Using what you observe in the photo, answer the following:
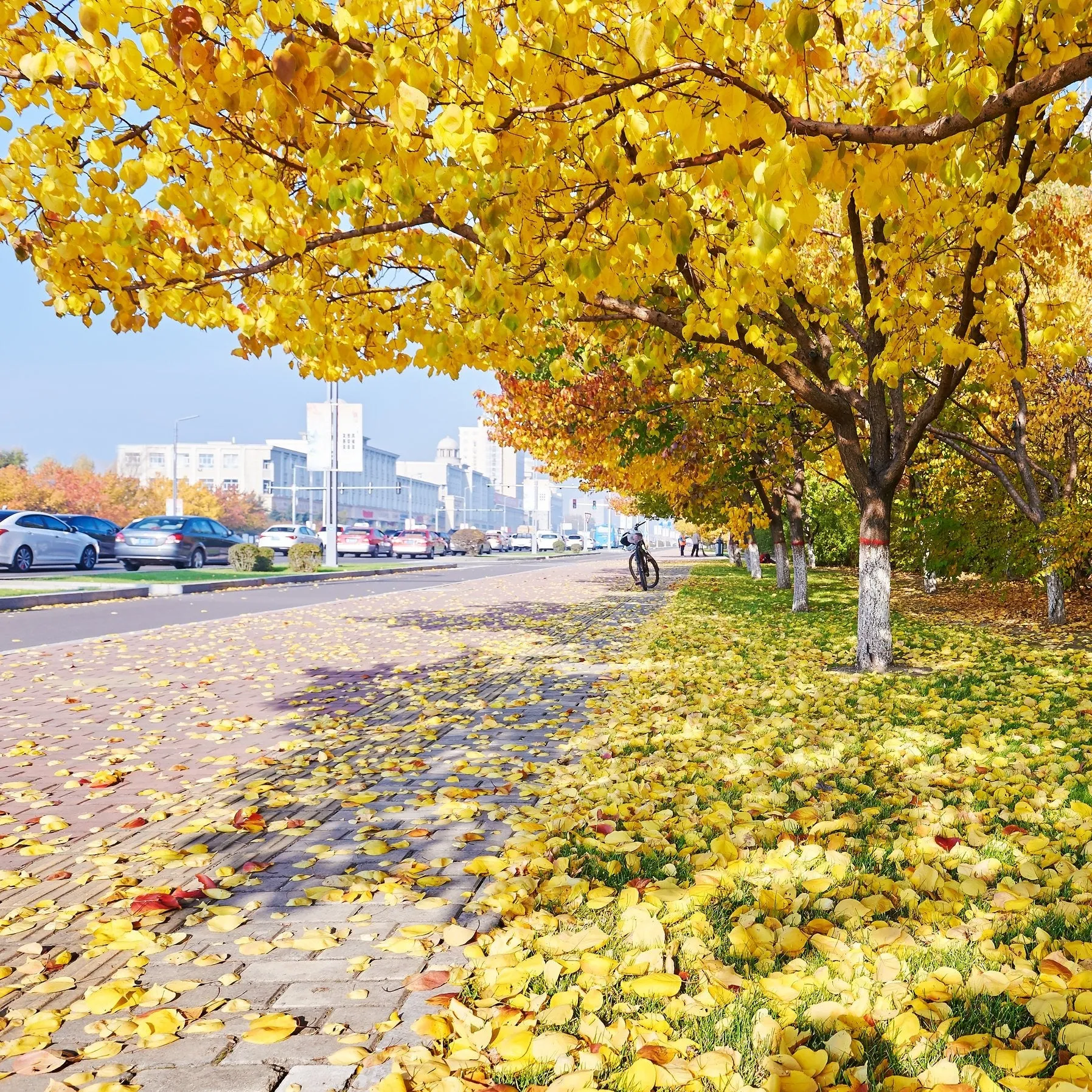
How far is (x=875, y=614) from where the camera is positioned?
9039 millimetres

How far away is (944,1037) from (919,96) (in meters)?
3.91

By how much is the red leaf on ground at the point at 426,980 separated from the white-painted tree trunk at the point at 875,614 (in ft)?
23.4

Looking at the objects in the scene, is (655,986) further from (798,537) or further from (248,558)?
(248,558)

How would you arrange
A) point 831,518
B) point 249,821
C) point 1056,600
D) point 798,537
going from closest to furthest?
point 249,821
point 1056,600
point 798,537
point 831,518

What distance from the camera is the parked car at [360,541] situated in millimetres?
45938

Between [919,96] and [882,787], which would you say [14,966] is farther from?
[919,96]

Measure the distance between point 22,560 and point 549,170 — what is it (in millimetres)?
24841

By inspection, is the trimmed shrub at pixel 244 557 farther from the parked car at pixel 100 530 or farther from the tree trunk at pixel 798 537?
the tree trunk at pixel 798 537

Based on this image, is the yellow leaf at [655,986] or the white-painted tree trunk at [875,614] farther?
the white-painted tree trunk at [875,614]

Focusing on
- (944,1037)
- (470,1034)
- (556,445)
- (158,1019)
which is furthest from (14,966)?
(556,445)

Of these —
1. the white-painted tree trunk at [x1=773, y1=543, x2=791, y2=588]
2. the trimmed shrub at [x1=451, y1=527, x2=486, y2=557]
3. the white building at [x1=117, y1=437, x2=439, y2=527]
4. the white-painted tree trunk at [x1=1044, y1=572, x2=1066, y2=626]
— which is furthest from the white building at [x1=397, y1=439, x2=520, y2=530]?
the white-painted tree trunk at [x1=1044, y1=572, x2=1066, y2=626]

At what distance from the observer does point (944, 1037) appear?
242 cm

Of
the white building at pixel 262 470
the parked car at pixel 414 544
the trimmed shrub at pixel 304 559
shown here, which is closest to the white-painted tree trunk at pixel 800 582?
the trimmed shrub at pixel 304 559

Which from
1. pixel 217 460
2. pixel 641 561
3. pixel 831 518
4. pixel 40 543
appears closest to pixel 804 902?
pixel 641 561
